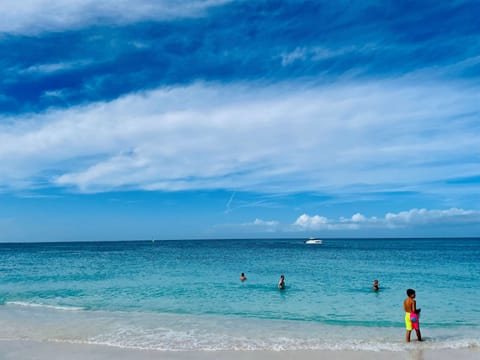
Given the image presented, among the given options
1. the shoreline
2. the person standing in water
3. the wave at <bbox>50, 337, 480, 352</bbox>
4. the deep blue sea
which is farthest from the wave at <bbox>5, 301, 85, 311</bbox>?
the person standing in water

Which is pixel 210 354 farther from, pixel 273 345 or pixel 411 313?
pixel 411 313

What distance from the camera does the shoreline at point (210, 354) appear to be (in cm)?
1145

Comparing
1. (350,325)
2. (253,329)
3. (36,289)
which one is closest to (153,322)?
(253,329)

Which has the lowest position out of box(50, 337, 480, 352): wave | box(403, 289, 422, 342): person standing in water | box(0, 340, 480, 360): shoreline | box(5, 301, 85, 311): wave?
box(5, 301, 85, 311): wave

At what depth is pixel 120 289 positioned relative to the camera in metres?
25.3

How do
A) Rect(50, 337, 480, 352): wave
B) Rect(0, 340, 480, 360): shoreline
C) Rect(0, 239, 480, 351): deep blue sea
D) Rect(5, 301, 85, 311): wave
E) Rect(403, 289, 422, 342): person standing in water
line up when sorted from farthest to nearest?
Rect(5, 301, 85, 311): wave → Rect(0, 239, 480, 351): deep blue sea → Rect(403, 289, 422, 342): person standing in water → Rect(50, 337, 480, 352): wave → Rect(0, 340, 480, 360): shoreline

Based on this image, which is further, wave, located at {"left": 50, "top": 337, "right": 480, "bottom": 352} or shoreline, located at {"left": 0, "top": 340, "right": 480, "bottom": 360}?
wave, located at {"left": 50, "top": 337, "right": 480, "bottom": 352}

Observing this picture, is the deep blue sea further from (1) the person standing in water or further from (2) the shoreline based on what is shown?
(1) the person standing in water

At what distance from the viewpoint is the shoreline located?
11445 millimetres

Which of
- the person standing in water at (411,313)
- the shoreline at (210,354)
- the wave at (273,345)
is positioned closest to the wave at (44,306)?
the wave at (273,345)

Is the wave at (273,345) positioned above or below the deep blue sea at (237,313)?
above

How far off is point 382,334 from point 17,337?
44.5 ft

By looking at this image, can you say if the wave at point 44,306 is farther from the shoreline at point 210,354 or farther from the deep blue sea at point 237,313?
the shoreline at point 210,354

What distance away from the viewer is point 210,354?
11.8 m
